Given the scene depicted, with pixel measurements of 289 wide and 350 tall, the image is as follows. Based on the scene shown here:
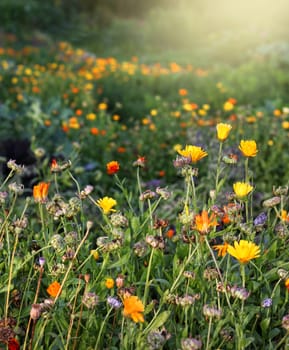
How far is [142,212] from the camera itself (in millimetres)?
2152

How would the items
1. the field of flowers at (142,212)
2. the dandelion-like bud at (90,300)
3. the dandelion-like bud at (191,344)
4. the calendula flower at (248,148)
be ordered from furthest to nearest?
the calendula flower at (248,148)
the field of flowers at (142,212)
the dandelion-like bud at (90,300)
the dandelion-like bud at (191,344)

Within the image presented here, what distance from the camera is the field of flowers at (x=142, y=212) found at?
67.4 inches

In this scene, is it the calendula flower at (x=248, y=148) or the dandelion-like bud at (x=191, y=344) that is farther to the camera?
the calendula flower at (x=248, y=148)

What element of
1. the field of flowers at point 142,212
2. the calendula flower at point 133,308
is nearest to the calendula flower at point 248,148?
the field of flowers at point 142,212

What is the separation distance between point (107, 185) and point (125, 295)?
2.95 metres

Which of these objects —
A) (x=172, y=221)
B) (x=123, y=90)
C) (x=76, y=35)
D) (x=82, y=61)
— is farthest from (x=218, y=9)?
(x=172, y=221)

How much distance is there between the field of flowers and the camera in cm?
171

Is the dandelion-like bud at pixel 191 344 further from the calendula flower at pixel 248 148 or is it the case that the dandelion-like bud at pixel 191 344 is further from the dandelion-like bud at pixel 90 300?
the calendula flower at pixel 248 148

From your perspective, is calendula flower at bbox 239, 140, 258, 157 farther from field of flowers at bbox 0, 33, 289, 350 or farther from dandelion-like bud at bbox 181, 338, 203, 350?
dandelion-like bud at bbox 181, 338, 203, 350

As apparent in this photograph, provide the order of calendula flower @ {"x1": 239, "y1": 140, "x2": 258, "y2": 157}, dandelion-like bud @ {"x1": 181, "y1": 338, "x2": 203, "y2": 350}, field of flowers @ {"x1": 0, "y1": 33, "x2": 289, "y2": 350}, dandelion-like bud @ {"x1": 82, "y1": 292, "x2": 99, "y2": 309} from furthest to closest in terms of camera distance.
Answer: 1. calendula flower @ {"x1": 239, "y1": 140, "x2": 258, "y2": 157}
2. field of flowers @ {"x1": 0, "y1": 33, "x2": 289, "y2": 350}
3. dandelion-like bud @ {"x1": 82, "y1": 292, "x2": 99, "y2": 309}
4. dandelion-like bud @ {"x1": 181, "y1": 338, "x2": 203, "y2": 350}

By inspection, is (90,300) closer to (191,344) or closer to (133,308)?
(133,308)

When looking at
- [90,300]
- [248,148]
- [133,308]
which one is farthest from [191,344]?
[248,148]

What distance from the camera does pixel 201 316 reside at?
1.82 m

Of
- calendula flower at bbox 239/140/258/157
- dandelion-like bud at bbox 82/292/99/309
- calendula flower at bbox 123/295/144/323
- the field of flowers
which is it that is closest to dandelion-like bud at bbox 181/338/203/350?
the field of flowers
